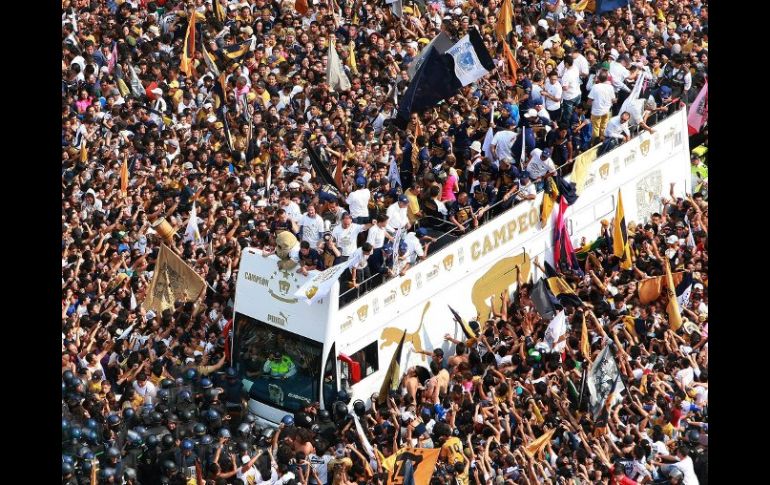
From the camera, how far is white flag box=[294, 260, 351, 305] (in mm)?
23562

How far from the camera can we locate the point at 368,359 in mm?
24219

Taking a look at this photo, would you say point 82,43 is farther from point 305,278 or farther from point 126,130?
point 305,278

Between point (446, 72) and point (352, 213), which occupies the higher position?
point (446, 72)

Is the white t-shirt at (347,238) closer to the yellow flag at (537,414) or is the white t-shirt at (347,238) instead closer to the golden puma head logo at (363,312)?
the golden puma head logo at (363,312)

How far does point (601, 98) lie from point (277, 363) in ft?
23.6

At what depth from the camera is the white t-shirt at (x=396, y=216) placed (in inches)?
998

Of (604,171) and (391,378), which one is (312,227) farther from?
(604,171)

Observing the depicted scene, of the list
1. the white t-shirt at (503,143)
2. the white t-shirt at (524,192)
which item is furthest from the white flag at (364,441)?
the white t-shirt at (503,143)

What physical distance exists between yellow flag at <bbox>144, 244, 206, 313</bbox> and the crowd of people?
21 centimetres

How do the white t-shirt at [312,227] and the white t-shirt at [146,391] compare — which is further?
the white t-shirt at [312,227]

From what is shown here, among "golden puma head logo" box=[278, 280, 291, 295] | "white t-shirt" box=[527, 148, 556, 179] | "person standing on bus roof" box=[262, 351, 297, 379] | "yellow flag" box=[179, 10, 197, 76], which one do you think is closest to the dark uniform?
"white t-shirt" box=[527, 148, 556, 179]

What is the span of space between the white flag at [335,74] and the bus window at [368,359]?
7604 millimetres

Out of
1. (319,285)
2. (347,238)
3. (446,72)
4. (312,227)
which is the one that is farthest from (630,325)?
(446,72)

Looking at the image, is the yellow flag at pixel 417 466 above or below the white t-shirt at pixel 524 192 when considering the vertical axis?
below
